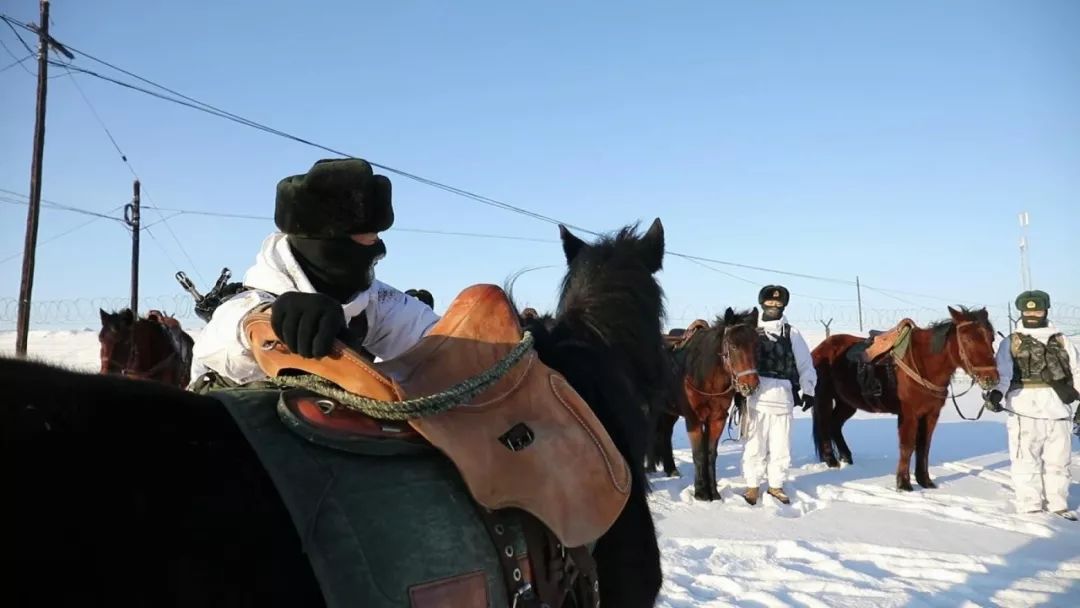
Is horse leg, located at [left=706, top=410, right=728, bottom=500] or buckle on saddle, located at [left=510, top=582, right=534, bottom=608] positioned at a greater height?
buckle on saddle, located at [left=510, top=582, right=534, bottom=608]

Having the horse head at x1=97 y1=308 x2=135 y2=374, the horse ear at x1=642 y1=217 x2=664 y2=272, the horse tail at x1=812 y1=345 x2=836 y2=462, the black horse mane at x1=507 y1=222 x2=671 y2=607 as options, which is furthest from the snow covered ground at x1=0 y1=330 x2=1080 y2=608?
the horse head at x1=97 y1=308 x2=135 y2=374

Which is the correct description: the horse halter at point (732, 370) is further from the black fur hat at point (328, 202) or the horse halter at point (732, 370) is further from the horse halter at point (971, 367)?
the black fur hat at point (328, 202)

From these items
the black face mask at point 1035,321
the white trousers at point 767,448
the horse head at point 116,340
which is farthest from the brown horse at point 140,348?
the black face mask at point 1035,321

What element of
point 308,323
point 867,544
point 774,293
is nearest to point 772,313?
point 774,293

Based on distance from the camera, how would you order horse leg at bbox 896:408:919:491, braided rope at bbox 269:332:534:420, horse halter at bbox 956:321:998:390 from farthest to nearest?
horse leg at bbox 896:408:919:491 → horse halter at bbox 956:321:998:390 → braided rope at bbox 269:332:534:420

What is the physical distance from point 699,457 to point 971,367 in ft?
10.5

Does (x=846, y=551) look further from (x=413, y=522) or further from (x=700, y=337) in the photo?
(x=413, y=522)

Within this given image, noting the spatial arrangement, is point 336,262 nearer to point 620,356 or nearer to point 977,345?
point 620,356

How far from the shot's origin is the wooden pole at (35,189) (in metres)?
11.4

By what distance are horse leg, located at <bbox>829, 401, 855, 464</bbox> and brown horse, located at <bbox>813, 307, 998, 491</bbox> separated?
11cm

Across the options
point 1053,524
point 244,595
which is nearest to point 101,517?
point 244,595

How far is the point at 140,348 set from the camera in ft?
23.5

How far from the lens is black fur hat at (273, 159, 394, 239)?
6.53 ft

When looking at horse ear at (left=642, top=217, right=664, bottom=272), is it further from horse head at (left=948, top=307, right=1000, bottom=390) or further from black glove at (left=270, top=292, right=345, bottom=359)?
horse head at (left=948, top=307, right=1000, bottom=390)
